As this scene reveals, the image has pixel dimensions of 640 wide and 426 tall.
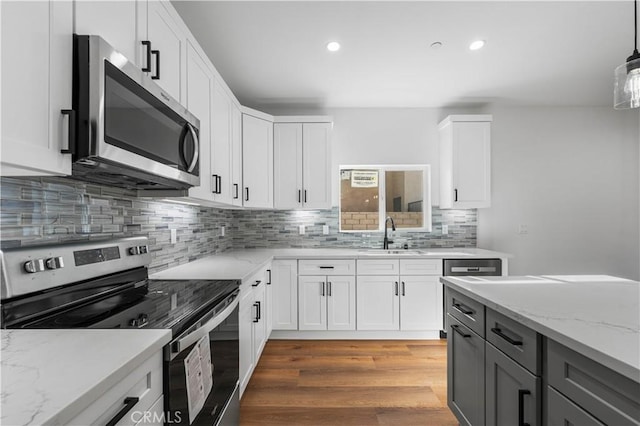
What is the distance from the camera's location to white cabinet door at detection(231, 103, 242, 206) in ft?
9.21

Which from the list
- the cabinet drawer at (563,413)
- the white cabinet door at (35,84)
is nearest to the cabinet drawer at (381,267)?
the cabinet drawer at (563,413)

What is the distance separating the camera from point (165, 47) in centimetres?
160

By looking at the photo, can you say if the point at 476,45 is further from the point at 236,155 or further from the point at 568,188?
the point at 568,188

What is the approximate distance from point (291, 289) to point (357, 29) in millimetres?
2419

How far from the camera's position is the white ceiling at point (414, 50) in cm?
216

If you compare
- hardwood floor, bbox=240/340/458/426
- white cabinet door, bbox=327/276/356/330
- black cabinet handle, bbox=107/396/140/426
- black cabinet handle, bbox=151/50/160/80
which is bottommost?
hardwood floor, bbox=240/340/458/426

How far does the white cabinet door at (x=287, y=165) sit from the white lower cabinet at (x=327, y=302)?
0.91 metres

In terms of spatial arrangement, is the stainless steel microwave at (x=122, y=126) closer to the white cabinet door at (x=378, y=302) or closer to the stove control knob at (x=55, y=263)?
the stove control knob at (x=55, y=263)

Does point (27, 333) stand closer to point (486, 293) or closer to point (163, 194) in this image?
point (163, 194)

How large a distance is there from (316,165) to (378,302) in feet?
5.37

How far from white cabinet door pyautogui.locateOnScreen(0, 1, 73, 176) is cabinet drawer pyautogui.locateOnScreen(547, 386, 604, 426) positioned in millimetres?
1700

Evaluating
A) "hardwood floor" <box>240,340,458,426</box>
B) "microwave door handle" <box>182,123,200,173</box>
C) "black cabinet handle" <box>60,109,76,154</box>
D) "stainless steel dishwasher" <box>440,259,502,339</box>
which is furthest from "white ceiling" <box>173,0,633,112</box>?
"hardwood floor" <box>240,340,458,426</box>

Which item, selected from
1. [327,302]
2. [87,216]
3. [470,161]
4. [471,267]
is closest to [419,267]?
[471,267]

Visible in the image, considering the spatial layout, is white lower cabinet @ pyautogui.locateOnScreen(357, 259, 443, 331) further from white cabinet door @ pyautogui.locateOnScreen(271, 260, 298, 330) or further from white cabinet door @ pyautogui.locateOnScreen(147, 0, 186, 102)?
white cabinet door @ pyautogui.locateOnScreen(147, 0, 186, 102)
